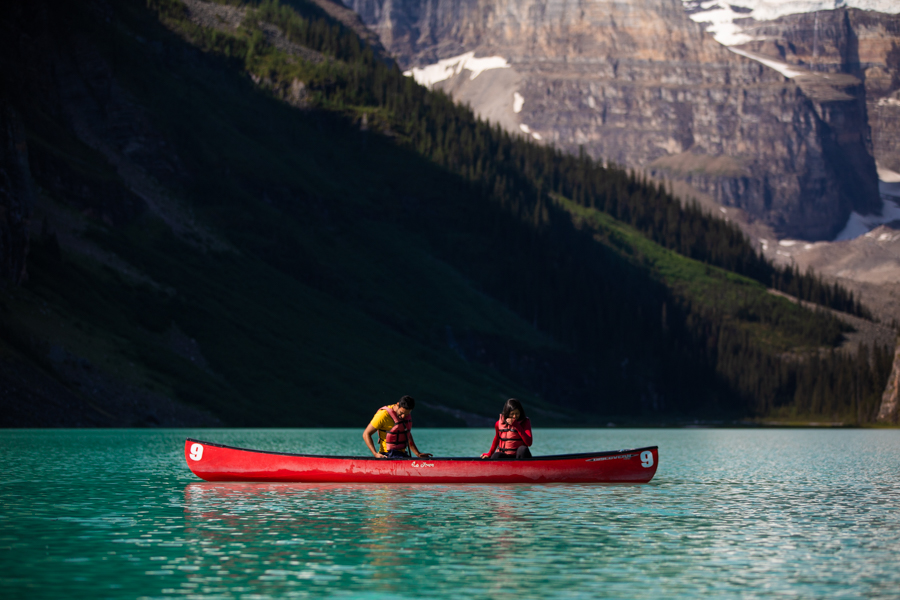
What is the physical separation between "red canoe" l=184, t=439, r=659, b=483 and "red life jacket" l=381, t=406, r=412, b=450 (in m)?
0.84

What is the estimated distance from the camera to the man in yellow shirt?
4334 cm

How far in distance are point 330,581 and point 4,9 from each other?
18510cm

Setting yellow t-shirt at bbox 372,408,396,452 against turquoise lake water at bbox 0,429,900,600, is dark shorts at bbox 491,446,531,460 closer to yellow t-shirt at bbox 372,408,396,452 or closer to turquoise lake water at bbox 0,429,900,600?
turquoise lake water at bbox 0,429,900,600

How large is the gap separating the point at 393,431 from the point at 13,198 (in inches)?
4015

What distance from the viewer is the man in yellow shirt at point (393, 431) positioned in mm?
43344

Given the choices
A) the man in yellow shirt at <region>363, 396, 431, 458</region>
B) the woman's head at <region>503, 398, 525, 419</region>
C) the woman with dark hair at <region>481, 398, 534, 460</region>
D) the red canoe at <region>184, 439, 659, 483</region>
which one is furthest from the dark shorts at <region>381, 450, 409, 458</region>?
the woman's head at <region>503, 398, 525, 419</region>

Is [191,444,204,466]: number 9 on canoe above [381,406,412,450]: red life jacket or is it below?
below

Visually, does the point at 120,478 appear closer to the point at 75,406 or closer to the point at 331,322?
the point at 75,406

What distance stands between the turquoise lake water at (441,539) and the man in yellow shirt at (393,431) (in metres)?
1.74

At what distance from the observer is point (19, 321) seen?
114 metres

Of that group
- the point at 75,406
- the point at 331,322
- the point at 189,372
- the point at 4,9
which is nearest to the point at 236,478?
the point at 75,406

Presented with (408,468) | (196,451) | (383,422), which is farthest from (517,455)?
(196,451)

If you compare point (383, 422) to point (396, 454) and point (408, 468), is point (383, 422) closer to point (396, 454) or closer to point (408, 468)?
point (396, 454)

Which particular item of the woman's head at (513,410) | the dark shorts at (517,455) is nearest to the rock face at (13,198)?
the dark shorts at (517,455)
